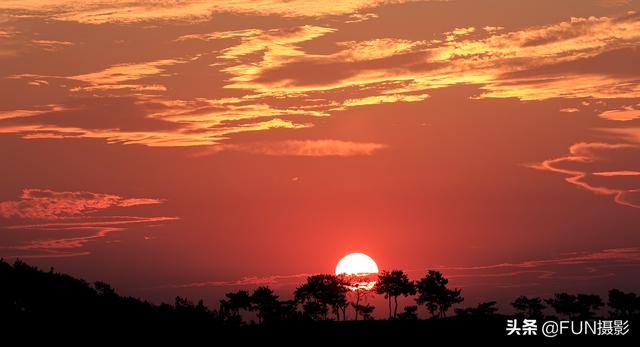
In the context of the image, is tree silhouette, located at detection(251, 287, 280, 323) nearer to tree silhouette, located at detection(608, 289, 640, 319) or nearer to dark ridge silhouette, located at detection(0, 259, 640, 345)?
dark ridge silhouette, located at detection(0, 259, 640, 345)

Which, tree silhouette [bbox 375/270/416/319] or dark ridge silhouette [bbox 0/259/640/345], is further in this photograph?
tree silhouette [bbox 375/270/416/319]

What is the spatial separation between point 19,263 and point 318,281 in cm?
10788

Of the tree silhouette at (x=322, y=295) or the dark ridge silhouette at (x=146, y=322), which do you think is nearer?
the dark ridge silhouette at (x=146, y=322)

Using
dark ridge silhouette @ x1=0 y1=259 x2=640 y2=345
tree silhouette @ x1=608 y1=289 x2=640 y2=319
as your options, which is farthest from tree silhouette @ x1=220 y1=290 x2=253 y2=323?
tree silhouette @ x1=608 y1=289 x2=640 y2=319

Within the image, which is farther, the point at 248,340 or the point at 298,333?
the point at 298,333

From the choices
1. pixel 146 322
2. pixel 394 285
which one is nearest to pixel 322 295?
pixel 394 285

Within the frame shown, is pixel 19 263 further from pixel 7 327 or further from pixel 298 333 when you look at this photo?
pixel 298 333

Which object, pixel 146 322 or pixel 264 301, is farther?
pixel 264 301

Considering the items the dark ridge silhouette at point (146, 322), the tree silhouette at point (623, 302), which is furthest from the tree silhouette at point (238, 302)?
the tree silhouette at point (623, 302)

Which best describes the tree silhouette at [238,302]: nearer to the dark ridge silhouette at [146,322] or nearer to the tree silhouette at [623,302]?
the dark ridge silhouette at [146,322]

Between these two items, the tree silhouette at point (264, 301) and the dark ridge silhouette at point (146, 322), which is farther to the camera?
the tree silhouette at point (264, 301)

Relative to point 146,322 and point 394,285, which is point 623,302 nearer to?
point 394,285

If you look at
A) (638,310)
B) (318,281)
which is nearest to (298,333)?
(318,281)

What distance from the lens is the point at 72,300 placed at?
68562 millimetres
